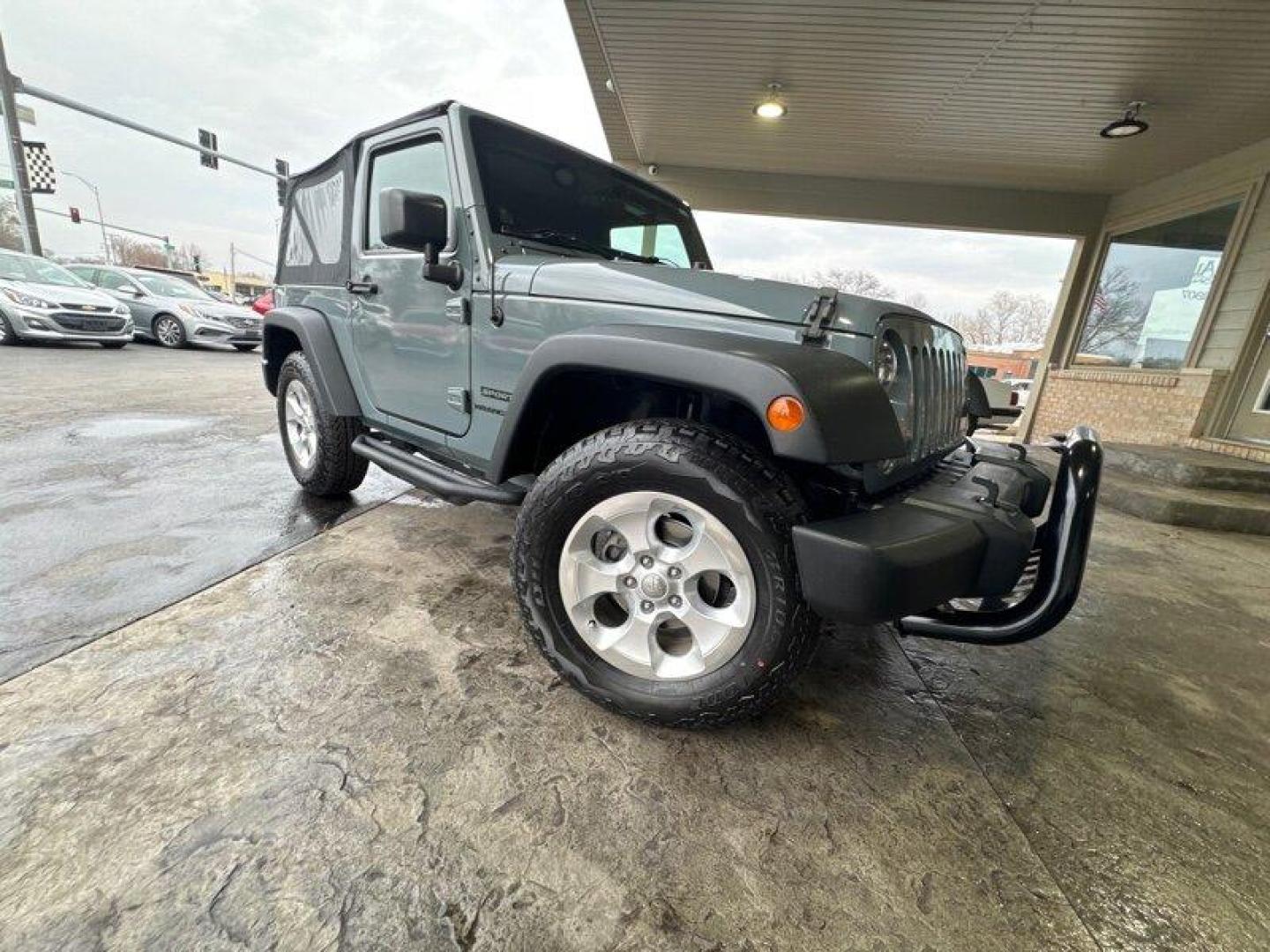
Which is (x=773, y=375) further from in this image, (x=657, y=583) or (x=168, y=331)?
(x=168, y=331)

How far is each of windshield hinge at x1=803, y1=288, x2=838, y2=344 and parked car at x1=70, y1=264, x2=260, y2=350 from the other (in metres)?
13.2

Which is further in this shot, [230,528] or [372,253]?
[230,528]

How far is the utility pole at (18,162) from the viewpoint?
11922 mm

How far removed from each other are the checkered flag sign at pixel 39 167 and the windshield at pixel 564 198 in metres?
18.5

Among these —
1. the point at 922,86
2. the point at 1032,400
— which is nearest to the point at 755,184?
the point at 922,86

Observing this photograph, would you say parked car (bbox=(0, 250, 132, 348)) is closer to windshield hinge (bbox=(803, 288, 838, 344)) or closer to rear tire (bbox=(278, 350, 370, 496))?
rear tire (bbox=(278, 350, 370, 496))

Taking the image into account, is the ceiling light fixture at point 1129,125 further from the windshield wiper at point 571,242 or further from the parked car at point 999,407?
the windshield wiper at point 571,242

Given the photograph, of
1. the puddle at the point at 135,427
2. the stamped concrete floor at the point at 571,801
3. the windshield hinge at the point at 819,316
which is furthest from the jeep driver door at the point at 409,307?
the puddle at the point at 135,427

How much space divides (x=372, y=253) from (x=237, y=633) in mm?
1731

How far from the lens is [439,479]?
2246mm

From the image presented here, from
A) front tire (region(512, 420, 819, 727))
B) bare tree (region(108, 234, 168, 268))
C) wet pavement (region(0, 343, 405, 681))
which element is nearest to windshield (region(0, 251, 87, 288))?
wet pavement (region(0, 343, 405, 681))

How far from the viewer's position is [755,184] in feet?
26.0

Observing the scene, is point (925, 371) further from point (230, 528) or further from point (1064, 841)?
point (230, 528)

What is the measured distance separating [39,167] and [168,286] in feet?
→ 20.9
